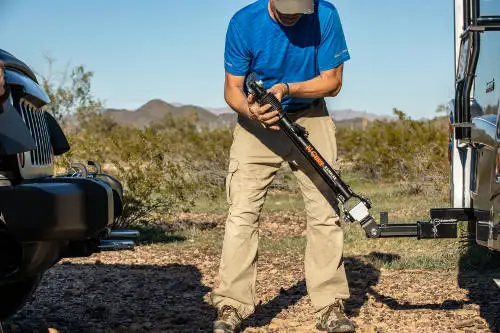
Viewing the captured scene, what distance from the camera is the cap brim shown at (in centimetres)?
421

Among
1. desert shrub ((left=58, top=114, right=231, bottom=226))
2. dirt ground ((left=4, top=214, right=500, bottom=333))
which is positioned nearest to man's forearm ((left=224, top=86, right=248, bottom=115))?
dirt ground ((left=4, top=214, right=500, bottom=333))

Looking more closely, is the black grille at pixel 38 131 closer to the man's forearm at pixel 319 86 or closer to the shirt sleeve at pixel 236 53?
the shirt sleeve at pixel 236 53

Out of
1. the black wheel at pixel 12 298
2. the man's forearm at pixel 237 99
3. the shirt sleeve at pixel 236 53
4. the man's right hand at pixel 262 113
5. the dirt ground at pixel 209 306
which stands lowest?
the dirt ground at pixel 209 306

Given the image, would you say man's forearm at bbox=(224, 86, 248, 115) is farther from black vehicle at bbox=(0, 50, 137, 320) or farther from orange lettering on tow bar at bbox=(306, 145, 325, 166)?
black vehicle at bbox=(0, 50, 137, 320)

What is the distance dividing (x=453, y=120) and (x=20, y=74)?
10.7 feet

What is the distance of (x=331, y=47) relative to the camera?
4.45m

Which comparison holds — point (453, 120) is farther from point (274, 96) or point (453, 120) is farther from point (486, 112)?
point (274, 96)

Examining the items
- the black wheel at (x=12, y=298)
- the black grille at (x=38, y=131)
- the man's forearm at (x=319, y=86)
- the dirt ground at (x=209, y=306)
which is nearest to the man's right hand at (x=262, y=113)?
the man's forearm at (x=319, y=86)

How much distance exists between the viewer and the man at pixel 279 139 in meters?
4.44

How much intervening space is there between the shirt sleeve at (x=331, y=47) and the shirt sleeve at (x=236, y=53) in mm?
407

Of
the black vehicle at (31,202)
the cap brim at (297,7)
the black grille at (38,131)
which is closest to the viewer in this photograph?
the black vehicle at (31,202)

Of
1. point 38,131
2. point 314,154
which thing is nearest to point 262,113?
point 314,154

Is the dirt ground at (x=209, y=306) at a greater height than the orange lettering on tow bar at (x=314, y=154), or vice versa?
the orange lettering on tow bar at (x=314, y=154)

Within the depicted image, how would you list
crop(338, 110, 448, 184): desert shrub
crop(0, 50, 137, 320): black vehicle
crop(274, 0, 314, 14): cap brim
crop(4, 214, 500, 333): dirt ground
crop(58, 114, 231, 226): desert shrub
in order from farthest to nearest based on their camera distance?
crop(338, 110, 448, 184): desert shrub, crop(58, 114, 231, 226): desert shrub, crop(4, 214, 500, 333): dirt ground, crop(274, 0, 314, 14): cap brim, crop(0, 50, 137, 320): black vehicle
